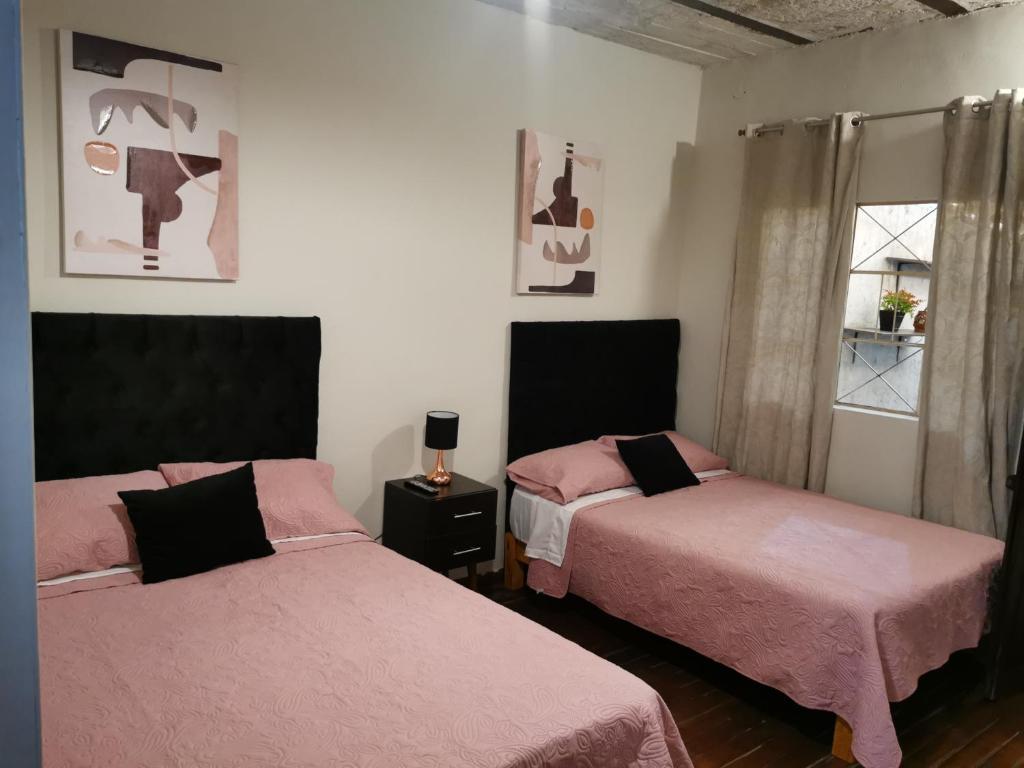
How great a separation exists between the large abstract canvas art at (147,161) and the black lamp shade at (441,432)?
1.03m

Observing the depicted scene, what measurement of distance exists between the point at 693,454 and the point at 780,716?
1.55m

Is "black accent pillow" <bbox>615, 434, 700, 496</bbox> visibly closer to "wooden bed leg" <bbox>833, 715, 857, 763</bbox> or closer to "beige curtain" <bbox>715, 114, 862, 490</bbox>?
"beige curtain" <bbox>715, 114, 862, 490</bbox>

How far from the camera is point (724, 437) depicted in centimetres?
432

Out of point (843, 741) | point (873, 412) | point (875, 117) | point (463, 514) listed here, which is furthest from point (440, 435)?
point (875, 117)

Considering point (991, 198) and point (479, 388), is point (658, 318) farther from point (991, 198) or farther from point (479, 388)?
point (991, 198)

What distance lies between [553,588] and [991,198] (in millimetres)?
2477

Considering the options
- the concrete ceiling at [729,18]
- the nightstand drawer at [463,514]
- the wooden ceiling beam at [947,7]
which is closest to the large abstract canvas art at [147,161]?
the nightstand drawer at [463,514]

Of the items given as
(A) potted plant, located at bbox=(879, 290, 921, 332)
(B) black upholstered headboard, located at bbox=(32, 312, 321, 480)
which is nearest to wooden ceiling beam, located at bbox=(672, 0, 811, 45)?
(A) potted plant, located at bbox=(879, 290, 921, 332)

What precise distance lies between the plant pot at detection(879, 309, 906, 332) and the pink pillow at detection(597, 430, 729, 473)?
105 centimetres

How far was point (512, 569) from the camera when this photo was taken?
3830 millimetres

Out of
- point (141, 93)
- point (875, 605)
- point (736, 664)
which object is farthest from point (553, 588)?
point (141, 93)

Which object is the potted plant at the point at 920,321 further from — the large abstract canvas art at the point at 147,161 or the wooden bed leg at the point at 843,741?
the large abstract canvas art at the point at 147,161

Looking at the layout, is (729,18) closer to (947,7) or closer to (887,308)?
(947,7)

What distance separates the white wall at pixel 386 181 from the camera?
2.80 m
